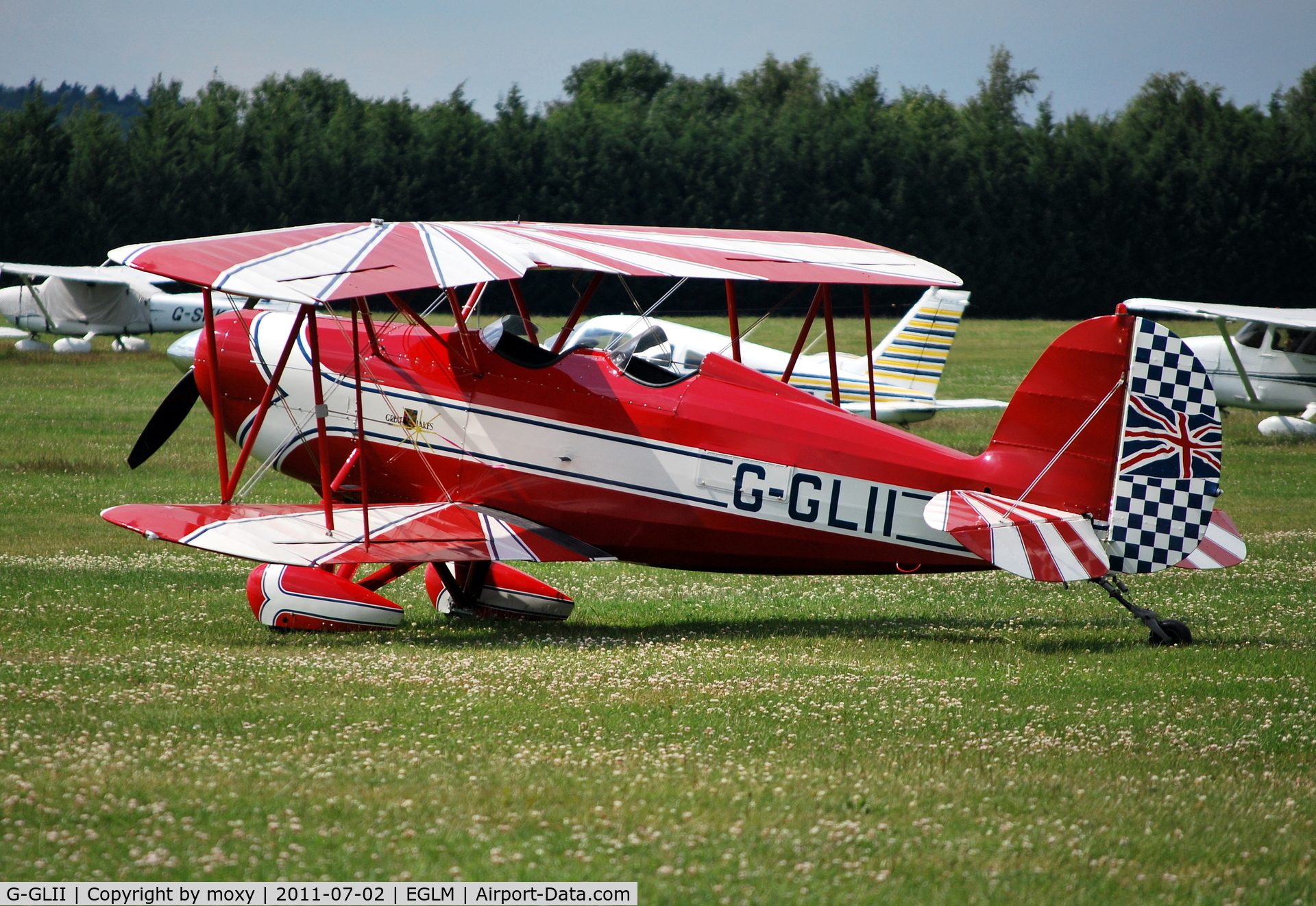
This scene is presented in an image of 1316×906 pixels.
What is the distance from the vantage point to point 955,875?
4262 mm

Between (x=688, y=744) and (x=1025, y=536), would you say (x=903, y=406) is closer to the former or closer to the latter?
(x=1025, y=536)

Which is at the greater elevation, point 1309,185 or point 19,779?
point 1309,185

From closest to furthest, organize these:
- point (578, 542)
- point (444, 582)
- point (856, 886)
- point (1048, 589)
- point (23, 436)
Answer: point (856, 886)
point (578, 542)
point (444, 582)
point (1048, 589)
point (23, 436)

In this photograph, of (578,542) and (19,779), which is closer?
(19,779)

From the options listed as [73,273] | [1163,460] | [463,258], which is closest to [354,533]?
[463,258]

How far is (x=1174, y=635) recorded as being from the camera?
26.8 feet

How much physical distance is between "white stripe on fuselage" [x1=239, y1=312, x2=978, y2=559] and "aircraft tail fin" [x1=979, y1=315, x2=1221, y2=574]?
0.75 m

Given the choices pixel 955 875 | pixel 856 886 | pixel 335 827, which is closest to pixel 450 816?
pixel 335 827

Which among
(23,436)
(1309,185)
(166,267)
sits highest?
(1309,185)

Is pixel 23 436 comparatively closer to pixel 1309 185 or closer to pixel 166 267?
pixel 166 267

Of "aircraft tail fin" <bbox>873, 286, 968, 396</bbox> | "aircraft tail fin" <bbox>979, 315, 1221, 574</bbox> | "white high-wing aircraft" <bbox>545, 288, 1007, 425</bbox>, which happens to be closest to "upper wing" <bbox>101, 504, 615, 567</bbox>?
"aircraft tail fin" <bbox>979, 315, 1221, 574</bbox>

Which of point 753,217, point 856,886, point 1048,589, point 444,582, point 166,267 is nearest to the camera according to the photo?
point 856,886

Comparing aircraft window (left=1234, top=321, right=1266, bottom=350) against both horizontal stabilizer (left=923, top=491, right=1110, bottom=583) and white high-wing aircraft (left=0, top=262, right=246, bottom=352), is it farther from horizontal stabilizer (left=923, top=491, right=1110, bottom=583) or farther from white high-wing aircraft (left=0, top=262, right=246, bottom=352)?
white high-wing aircraft (left=0, top=262, right=246, bottom=352)

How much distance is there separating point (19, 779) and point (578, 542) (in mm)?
4288
